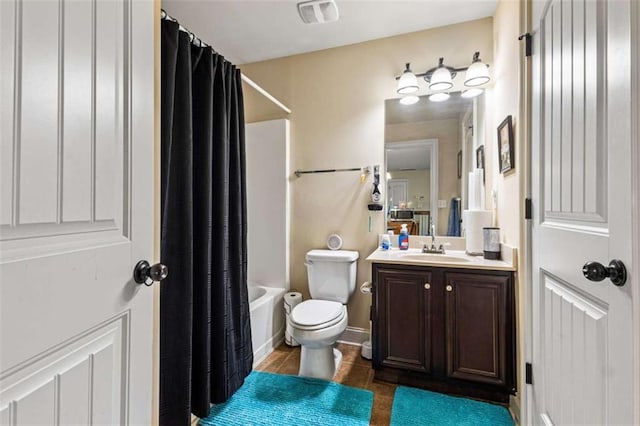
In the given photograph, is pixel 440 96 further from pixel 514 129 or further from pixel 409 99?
pixel 514 129

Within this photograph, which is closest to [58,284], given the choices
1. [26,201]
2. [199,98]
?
[26,201]

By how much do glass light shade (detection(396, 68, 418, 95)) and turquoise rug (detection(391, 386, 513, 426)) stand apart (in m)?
2.06

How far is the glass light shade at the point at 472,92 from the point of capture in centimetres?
214

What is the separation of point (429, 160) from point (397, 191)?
35 cm

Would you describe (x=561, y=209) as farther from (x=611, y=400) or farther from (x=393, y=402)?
(x=393, y=402)

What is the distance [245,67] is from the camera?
Answer: 2.82m

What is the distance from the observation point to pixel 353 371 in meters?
2.05

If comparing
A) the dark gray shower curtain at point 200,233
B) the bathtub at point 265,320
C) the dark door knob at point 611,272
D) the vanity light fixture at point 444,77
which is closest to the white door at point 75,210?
the dark gray shower curtain at point 200,233

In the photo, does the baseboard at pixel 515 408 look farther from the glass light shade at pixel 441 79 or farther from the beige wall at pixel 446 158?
the glass light shade at pixel 441 79

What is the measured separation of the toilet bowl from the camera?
5.90 feet

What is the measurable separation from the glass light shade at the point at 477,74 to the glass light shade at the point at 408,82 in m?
0.35

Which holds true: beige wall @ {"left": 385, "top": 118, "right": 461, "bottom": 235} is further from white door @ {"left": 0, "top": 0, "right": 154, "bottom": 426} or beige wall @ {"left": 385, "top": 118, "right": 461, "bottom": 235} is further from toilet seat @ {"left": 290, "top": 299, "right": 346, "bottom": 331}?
white door @ {"left": 0, "top": 0, "right": 154, "bottom": 426}

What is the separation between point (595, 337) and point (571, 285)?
0.18 m

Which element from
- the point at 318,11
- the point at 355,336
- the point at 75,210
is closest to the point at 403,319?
the point at 355,336
